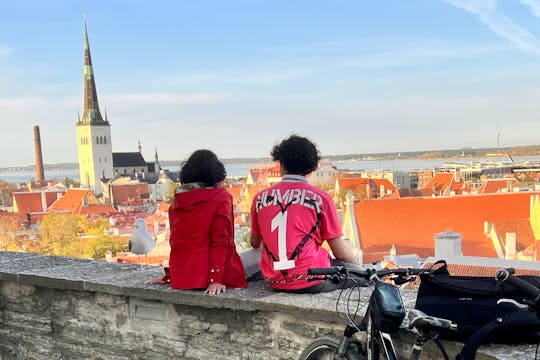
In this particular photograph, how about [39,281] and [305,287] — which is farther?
[39,281]

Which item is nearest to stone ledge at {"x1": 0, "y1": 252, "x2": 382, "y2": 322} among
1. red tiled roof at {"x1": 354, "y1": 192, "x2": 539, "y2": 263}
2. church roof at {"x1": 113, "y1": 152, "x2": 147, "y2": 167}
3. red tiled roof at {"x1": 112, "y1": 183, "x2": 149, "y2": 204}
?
red tiled roof at {"x1": 354, "y1": 192, "x2": 539, "y2": 263}

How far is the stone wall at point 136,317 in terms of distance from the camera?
215cm

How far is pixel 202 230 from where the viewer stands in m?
2.38

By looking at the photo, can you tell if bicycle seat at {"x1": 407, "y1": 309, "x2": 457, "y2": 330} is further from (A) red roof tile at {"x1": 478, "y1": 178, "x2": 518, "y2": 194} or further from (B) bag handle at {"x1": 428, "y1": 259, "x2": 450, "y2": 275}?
(A) red roof tile at {"x1": 478, "y1": 178, "x2": 518, "y2": 194}

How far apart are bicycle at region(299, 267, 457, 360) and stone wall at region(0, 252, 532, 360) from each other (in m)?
0.24

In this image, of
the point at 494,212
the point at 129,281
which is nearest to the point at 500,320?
the point at 129,281

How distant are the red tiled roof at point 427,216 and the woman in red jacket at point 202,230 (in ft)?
91.9

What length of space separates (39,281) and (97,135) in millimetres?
97213

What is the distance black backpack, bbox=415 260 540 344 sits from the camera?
1.42 m

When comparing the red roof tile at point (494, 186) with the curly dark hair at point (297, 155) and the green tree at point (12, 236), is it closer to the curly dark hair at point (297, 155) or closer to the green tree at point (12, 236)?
the green tree at point (12, 236)

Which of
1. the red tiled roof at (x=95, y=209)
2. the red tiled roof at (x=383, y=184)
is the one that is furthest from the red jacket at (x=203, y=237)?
the red tiled roof at (x=95, y=209)

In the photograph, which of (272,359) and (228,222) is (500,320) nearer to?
(272,359)

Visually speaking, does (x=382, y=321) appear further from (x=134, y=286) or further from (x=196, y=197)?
(x=134, y=286)

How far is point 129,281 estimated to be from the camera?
105 inches
